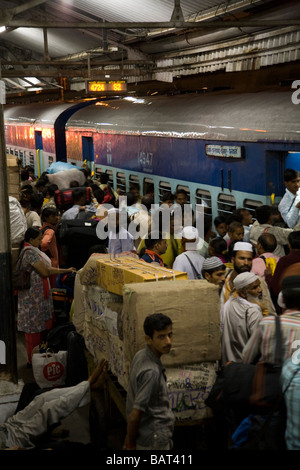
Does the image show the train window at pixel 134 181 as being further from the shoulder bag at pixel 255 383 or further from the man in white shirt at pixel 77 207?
the shoulder bag at pixel 255 383

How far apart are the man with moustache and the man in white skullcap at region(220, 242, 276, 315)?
3.66 ft

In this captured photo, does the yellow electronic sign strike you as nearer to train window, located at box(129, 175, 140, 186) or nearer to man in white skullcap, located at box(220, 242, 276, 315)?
train window, located at box(129, 175, 140, 186)

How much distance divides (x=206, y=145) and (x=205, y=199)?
78cm

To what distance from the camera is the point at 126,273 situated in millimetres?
5148

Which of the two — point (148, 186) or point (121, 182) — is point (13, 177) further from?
point (121, 182)

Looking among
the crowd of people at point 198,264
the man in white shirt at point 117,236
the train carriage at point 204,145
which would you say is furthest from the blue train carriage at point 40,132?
the man in white shirt at point 117,236

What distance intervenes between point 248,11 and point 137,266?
7748mm

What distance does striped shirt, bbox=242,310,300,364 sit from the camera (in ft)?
12.2

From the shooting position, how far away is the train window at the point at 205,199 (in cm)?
991

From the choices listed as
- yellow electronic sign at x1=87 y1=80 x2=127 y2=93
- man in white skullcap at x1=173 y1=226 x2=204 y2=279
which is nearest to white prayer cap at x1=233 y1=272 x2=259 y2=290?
man in white skullcap at x1=173 y1=226 x2=204 y2=279

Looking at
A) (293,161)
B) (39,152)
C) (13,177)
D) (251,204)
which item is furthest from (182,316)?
(39,152)
